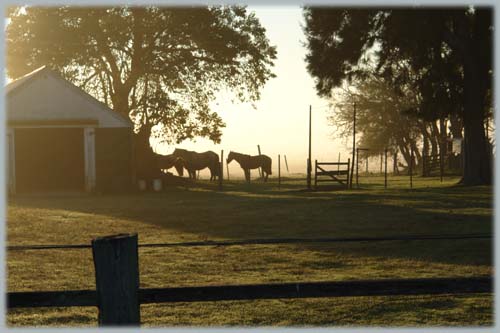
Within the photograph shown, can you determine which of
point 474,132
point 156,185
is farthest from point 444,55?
point 156,185

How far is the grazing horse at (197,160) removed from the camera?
46.5m

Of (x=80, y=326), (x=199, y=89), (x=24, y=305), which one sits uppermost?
(x=199, y=89)

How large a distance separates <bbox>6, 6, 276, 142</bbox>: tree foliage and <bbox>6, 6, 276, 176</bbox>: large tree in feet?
0.16

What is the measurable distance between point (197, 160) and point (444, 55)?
617 inches

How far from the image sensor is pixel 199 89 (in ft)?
145

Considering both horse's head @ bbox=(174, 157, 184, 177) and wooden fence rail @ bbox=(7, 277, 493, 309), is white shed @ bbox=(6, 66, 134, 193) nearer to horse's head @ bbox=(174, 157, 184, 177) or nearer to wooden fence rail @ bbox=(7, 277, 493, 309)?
horse's head @ bbox=(174, 157, 184, 177)

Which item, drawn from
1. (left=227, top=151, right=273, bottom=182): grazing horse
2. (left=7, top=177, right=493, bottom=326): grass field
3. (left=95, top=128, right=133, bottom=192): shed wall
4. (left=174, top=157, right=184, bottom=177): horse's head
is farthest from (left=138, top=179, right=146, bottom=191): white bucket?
(left=227, top=151, right=273, bottom=182): grazing horse

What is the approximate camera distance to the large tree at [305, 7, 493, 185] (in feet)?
112

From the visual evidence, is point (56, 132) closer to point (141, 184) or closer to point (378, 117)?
point (141, 184)

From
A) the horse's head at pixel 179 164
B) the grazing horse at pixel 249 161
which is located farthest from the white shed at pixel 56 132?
the grazing horse at pixel 249 161

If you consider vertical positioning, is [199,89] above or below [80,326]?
above

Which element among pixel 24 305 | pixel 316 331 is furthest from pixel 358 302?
pixel 24 305

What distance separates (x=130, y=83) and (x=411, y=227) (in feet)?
86.1

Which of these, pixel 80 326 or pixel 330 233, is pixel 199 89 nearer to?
pixel 330 233
